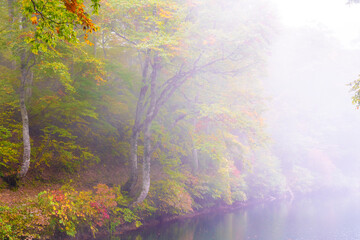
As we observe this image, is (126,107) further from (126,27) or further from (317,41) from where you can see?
(317,41)

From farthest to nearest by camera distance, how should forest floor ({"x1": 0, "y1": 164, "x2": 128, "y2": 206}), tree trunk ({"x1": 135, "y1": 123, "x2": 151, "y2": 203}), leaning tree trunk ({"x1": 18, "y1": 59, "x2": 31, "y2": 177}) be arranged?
tree trunk ({"x1": 135, "y1": 123, "x2": 151, "y2": 203}) → leaning tree trunk ({"x1": 18, "y1": 59, "x2": 31, "y2": 177}) → forest floor ({"x1": 0, "y1": 164, "x2": 128, "y2": 206})

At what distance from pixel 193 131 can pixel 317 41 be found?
4912 centimetres

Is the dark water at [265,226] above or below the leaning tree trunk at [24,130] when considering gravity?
below

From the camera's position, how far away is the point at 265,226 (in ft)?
56.1

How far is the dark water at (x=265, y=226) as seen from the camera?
13328 millimetres

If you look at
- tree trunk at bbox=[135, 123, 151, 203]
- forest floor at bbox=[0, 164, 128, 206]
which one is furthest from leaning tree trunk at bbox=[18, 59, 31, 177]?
tree trunk at bbox=[135, 123, 151, 203]

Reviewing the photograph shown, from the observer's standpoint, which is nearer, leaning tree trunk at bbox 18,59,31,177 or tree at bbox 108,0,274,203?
leaning tree trunk at bbox 18,59,31,177

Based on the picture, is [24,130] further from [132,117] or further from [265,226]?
[265,226]

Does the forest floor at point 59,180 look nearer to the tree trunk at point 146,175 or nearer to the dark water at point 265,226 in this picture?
the tree trunk at point 146,175

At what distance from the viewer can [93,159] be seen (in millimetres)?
13773

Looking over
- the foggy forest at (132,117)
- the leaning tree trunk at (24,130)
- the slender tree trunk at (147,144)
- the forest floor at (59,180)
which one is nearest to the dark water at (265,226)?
the foggy forest at (132,117)

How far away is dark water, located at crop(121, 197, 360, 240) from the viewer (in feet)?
43.7

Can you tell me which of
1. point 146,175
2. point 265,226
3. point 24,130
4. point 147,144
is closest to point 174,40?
point 147,144

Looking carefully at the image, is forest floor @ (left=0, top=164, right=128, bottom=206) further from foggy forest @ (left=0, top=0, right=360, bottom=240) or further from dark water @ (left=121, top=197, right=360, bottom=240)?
dark water @ (left=121, top=197, right=360, bottom=240)
